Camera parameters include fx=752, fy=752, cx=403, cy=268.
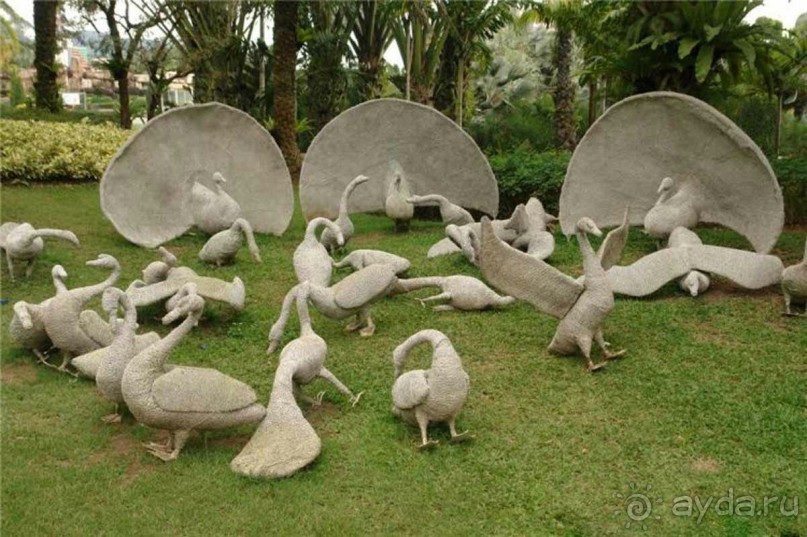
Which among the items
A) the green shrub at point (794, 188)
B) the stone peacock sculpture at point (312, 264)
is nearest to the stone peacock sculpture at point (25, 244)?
the stone peacock sculpture at point (312, 264)

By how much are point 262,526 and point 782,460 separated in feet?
9.76

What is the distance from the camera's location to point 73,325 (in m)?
5.59

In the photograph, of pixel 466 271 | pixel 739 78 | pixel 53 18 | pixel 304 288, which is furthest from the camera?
pixel 53 18

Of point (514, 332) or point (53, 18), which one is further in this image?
point (53, 18)

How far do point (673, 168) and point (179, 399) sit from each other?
249 inches

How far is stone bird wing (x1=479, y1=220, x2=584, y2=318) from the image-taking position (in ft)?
18.4

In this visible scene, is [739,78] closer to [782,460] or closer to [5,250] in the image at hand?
[782,460]

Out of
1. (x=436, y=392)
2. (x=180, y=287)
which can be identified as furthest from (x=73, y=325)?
(x=436, y=392)

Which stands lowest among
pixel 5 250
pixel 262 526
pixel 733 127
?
pixel 262 526

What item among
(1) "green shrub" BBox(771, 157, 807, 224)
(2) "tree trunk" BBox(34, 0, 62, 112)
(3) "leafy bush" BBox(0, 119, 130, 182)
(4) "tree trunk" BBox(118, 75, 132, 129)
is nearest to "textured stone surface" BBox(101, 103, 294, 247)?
(3) "leafy bush" BBox(0, 119, 130, 182)

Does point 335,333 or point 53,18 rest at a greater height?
point 53,18

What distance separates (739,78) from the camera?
11.4 m

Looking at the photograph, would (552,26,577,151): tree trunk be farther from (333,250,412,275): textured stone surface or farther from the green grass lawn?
the green grass lawn

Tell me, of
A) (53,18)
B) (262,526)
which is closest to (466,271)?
(262,526)
